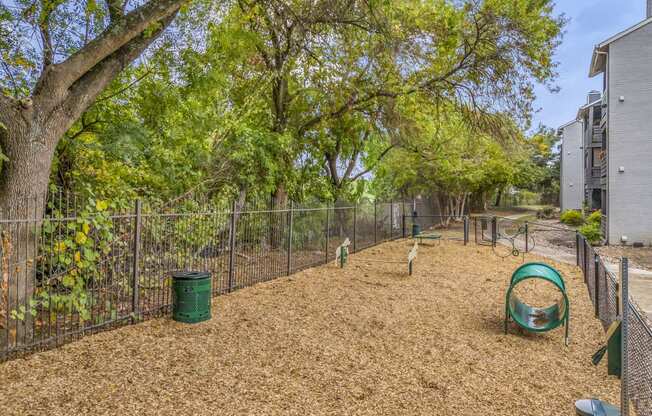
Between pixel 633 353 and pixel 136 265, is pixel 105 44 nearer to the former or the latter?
pixel 136 265

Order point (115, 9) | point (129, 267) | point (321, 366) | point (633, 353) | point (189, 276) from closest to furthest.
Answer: point (633, 353), point (321, 366), point (115, 9), point (189, 276), point (129, 267)

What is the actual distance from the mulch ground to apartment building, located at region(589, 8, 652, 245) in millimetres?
11278

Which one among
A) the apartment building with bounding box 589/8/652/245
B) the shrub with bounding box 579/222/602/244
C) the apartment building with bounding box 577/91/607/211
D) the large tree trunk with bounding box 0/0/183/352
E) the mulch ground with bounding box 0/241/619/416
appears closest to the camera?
the mulch ground with bounding box 0/241/619/416

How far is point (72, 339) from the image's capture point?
15.9ft

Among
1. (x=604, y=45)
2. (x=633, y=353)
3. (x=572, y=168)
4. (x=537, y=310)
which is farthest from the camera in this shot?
(x=572, y=168)

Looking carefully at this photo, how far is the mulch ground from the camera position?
136 inches

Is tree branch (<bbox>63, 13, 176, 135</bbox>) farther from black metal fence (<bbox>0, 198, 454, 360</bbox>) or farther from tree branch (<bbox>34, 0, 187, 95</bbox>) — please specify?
black metal fence (<bbox>0, 198, 454, 360</bbox>)

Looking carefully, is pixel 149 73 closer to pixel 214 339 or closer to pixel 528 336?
pixel 214 339

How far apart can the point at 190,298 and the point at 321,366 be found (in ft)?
7.54

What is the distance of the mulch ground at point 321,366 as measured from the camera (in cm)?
346

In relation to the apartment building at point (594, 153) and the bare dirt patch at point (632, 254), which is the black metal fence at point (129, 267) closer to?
the bare dirt patch at point (632, 254)

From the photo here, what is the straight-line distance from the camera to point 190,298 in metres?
5.59

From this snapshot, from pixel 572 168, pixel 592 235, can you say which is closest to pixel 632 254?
pixel 592 235

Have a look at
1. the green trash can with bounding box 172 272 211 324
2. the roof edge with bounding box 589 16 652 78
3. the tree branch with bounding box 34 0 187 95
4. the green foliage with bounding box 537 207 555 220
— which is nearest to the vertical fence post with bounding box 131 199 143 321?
the green trash can with bounding box 172 272 211 324
